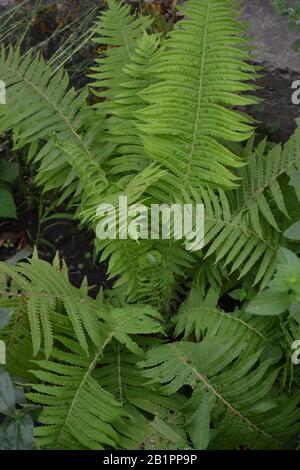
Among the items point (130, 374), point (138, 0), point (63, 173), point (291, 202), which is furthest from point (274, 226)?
→ point (138, 0)

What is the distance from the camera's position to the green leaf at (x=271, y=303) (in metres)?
1.44

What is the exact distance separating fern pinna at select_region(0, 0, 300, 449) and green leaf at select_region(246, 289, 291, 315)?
0.25 meters

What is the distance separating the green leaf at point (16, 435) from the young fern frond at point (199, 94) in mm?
963

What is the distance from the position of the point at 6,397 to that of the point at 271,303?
59 cm

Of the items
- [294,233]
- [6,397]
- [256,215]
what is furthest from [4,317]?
[256,215]

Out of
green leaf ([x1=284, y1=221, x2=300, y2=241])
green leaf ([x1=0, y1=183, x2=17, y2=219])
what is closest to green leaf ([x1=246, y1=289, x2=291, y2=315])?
green leaf ([x1=284, y1=221, x2=300, y2=241])

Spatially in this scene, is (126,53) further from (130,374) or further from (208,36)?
(130,374)

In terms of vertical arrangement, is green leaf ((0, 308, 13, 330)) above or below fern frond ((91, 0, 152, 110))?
below

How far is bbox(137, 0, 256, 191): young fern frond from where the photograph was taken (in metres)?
2.04

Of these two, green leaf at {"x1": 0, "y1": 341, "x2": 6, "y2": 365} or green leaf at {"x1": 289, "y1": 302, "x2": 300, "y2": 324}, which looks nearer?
green leaf at {"x1": 289, "y1": 302, "x2": 300, "y2": 324}

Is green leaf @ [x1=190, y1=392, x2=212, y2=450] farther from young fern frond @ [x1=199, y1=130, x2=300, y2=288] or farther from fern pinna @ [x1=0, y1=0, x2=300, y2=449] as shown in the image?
young fern frond @ [x1=199, y1=130, x2=300, y2=288]

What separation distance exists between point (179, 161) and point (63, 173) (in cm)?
51

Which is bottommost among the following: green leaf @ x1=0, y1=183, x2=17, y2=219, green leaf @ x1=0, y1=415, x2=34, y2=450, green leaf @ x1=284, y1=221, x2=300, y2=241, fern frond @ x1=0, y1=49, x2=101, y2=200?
green leaf @ x1=0, y1=415, x2=34, y2=450

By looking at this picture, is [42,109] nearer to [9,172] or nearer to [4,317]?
[9,172]
